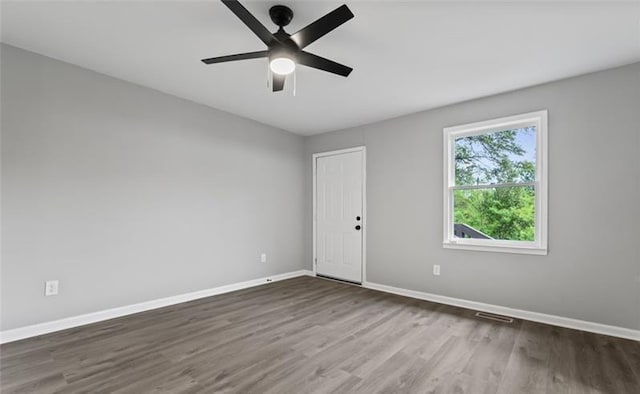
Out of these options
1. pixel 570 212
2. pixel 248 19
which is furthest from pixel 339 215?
pixel 248 19

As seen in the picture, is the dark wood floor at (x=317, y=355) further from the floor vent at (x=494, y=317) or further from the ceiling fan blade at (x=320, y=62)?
the ceiling fan blade at (x=320, y=62)

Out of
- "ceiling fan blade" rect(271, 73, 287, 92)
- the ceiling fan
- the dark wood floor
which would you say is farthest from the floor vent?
"ceiling fan blade" rect(271, 73, 287, 92)

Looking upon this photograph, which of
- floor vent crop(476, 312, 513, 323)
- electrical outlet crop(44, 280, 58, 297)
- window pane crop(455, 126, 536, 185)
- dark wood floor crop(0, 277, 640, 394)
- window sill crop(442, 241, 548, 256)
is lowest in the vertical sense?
floor vent crop(476, 312, 513, 323)

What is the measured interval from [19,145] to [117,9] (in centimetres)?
160

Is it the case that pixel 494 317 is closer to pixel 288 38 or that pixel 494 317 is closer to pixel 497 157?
pixel 497 157

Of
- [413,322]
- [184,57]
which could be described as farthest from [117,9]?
[413,322]

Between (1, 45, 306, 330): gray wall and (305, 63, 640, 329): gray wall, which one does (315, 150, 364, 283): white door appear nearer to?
(305, 63, 640, 329): gray wall

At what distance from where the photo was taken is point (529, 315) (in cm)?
325

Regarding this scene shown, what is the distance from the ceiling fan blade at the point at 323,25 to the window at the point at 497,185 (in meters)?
2.56

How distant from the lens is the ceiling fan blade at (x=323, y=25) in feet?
5.68

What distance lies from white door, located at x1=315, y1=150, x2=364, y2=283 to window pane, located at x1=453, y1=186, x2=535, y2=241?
1461 millimetres

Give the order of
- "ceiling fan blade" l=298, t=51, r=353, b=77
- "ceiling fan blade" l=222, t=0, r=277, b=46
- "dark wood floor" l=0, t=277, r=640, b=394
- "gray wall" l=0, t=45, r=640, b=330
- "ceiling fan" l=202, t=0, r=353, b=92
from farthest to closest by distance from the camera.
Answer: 1. "gray wall" l=0, t=45, r=640, b=330
2. "ceiling fan blade" l=298, t=51, r=353, b=77
3. "dark wood floor" l=0, t=277, r=640, b=394
4. "ceiling fan" l=202, t=0, r=353, b=92
5. "ceiling fan blade" l=222, t=0, r=277, b=46

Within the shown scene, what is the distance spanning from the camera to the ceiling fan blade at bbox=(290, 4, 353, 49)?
1732mm

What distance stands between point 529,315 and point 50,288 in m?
4.76
